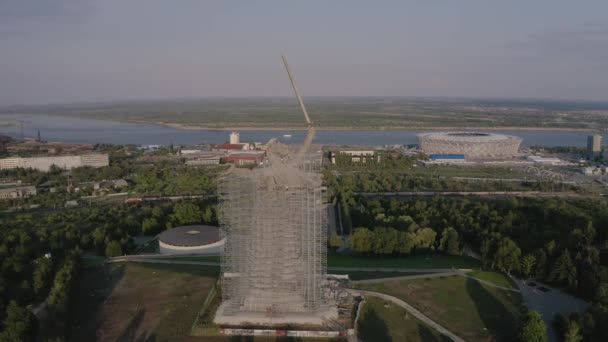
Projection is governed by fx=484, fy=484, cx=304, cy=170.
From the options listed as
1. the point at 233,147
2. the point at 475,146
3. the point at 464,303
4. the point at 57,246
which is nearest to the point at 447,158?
the point at 475,146

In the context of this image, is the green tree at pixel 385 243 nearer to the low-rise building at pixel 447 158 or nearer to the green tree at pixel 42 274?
the green tree at pixel 42 274

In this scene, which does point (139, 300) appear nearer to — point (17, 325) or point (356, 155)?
point (17, 325)

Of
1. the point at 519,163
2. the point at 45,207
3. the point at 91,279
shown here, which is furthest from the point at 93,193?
the point at 519,163

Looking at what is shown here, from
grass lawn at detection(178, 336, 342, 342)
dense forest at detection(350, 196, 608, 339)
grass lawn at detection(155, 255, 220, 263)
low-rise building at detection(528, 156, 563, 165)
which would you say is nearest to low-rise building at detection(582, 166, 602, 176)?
low-rise building at detection(528, 156, 563, 165)

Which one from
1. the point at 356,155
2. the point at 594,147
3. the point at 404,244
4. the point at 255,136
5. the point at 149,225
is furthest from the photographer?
the point at 255,136

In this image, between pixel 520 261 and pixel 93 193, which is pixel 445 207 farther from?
pixel 93 193

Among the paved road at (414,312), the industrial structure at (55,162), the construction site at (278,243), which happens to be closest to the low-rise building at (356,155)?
the industrial structure at (55,162)

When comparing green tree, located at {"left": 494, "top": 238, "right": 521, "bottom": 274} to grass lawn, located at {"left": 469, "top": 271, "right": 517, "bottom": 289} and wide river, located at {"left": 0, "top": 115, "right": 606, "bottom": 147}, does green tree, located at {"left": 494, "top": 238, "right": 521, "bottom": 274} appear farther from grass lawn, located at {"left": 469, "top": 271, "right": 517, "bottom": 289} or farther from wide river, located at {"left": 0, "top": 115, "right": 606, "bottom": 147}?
wide river, located at {"left": 0, "top": 115, "right": 606, "bottom": 147}
